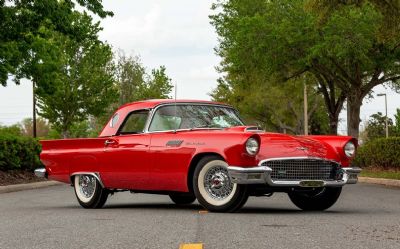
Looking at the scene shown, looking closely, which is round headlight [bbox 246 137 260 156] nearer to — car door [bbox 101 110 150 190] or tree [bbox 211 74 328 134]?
car door [bbox 101 110 150 190]

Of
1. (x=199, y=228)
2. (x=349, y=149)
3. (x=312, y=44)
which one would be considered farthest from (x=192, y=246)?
(x=312, y=44)

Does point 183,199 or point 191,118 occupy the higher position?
point 191,118

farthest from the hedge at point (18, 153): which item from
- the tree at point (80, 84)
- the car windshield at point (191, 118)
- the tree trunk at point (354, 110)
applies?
the tree at point (80, 84)

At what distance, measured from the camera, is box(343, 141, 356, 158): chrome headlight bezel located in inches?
388

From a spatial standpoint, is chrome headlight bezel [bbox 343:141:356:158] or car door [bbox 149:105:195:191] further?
chrome headlight bezel [bbox 343:141:356:158]

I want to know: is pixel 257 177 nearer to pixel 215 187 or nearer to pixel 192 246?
pixel 215 187

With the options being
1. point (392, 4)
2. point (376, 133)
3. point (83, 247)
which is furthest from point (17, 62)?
point (376, 133)

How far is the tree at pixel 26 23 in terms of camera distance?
20.1 meters

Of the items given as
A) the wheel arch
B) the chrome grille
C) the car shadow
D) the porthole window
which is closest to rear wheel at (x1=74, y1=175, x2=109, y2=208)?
the car shadow

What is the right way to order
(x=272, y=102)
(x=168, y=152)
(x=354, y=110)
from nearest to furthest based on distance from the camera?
(x=168, y=152), (x=354, y=110), (x=272, y=102)

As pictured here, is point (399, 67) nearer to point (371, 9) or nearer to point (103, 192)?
point (371, 9)

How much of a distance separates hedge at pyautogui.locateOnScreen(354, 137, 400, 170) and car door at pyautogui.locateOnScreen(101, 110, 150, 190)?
1686 centimetres

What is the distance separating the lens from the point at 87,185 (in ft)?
36.4

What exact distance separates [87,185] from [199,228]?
4.07m
